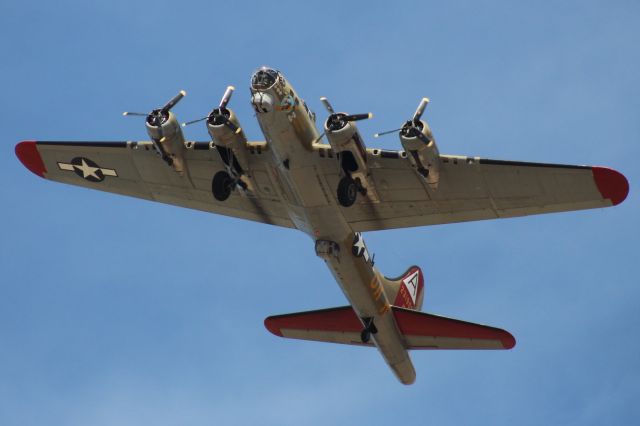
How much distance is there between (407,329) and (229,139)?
10935 millimetres

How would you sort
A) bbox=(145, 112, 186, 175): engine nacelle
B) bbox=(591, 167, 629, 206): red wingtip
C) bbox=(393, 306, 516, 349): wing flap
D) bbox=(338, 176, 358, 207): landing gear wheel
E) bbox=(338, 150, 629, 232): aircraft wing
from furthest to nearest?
bbox=(393, 306, 516, 349): wing flap < bbox=(145, 112, 186, 175): engine nacelle < bbox=(338, 176, 358, 207): landing gear wheel < bbox=(338, 150, 629, 232): aircraft wing < bbox=(591, 167, 629, 206): red wingtip

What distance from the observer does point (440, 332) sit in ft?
138

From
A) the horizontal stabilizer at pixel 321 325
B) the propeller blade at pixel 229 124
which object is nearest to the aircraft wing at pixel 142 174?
the propeller blade at pixel 229 124

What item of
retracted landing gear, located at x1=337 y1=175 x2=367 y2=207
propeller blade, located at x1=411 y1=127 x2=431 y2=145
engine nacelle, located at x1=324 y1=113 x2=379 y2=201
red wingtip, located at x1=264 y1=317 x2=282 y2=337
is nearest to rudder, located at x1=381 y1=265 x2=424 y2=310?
red wingtip, located at x1=264 y1=317 x2=282 y2=337

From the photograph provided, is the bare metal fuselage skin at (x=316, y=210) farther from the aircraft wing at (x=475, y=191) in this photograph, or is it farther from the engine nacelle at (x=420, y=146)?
the engine nacelle at (x=420, y=146)

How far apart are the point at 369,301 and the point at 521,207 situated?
717 centimetres

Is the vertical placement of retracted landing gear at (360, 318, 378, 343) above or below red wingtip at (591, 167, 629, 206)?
below

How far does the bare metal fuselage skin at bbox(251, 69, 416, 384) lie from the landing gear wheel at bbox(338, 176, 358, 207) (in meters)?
1.06

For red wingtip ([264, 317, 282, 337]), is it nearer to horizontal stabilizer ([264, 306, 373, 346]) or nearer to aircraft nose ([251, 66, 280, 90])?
horizontal stabilizer ([264, 306, 373, 346])

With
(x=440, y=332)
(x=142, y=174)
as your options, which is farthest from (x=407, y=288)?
(x=142, y=174)

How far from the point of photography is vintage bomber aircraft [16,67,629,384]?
35531 millimetres

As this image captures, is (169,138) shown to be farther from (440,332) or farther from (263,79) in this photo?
(440,332)

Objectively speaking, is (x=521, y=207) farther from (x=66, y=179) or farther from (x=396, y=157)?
(x=66, y=179)

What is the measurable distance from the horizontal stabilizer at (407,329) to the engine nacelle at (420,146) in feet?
26.5
